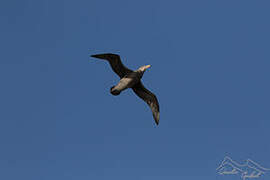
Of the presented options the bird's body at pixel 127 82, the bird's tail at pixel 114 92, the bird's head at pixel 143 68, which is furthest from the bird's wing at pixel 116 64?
the bird's tail at pixel 114 92

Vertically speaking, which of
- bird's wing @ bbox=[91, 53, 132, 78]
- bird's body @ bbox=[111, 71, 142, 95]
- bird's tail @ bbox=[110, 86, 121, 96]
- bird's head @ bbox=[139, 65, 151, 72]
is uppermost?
bird's head @ bbox=[139, 65, 151, 72]

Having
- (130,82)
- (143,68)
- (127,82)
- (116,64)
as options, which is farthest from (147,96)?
(116,64)

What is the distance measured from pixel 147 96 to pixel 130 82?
2964 millimetres

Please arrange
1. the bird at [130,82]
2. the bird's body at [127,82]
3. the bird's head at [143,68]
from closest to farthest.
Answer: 1. the bird's body at [127,82]
2. the bird at [130,82]
3. the bird's head at [143,68]

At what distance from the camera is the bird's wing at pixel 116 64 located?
125ft

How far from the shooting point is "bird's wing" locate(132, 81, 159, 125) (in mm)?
41022

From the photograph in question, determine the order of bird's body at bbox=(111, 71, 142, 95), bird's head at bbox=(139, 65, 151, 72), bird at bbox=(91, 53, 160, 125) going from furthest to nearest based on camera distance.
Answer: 1. bird's head at bbox=(139, 65, 151, 72)
2. bird at bbox=(91, 53, 160, 125)
3. bird's body at bbox=(111, 71, 142, 95)

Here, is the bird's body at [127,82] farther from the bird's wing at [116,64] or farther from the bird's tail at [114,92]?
the bird's wing at [116,64]

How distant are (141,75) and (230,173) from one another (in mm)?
14222

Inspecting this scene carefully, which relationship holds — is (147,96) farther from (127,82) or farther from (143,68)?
(127,82)

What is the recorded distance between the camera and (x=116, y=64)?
3938 centimetres

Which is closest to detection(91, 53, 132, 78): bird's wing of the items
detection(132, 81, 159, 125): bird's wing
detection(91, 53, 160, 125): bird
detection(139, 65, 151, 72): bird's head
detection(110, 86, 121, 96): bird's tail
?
detection(91, 53, 160, 125): bird

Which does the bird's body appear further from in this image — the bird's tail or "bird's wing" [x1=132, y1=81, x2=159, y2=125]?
"bird's wing" [x1=132, y1=81, x2=159, y2=125]

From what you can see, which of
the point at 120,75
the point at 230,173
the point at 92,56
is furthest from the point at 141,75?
the point at 230,173
